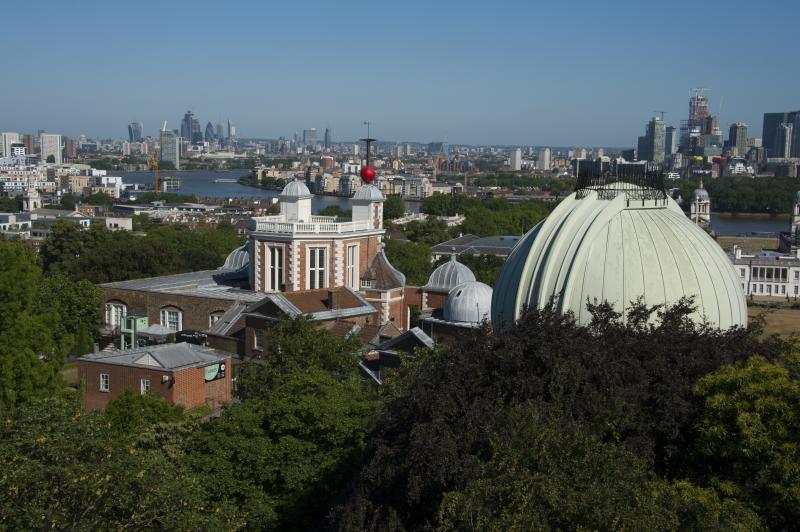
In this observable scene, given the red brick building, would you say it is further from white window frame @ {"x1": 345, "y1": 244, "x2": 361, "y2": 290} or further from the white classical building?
white window frame @ {"x1": 345, "y1": 244, "x2": 361, "y2": 290}

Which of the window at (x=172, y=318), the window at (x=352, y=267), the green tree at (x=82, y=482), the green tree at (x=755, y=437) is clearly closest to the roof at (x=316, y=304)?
the window at (x=352, y=267)

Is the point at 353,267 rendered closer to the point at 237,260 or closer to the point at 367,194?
the point at 367,194

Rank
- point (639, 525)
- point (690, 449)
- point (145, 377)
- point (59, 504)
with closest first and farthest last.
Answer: point (639, 525), point (59, 504), point (690, 449), point (145, 377)

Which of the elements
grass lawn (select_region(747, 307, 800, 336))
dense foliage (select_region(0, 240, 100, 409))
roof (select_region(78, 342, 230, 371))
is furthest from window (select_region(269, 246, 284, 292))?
grass lawn (select_region(747, 307, 800, 336))

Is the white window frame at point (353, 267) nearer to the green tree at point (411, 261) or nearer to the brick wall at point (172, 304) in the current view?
the brick wall at point (172, 304)

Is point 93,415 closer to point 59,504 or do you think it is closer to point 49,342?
point 59,504

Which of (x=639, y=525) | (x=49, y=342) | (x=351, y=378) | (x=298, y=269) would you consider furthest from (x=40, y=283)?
(x=639, y=525)
